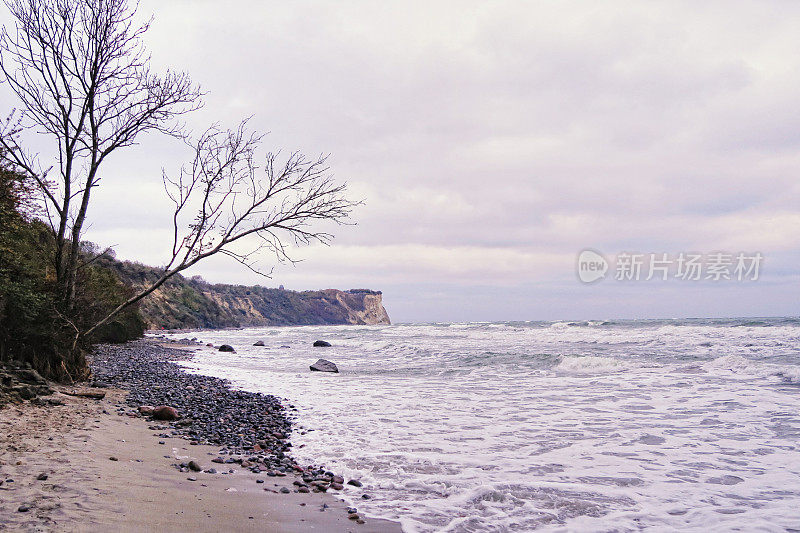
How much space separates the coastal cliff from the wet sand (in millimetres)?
45320

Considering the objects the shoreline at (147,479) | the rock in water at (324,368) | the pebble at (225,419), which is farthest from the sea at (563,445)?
the rock in water at (324,368)

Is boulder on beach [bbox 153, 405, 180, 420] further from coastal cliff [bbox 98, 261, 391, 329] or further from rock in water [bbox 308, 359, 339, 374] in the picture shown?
coastal cliff [bbox 98, 261, 391, 329]

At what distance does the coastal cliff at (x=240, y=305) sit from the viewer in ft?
194

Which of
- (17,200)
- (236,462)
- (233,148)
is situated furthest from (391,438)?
(17,200)

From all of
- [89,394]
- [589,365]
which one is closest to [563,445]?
[89,394]

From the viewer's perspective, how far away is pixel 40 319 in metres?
8.89

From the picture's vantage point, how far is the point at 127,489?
4172 mm

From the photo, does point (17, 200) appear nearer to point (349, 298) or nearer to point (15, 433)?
point (15, 433)

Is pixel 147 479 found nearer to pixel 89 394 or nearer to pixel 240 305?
pixel 89 394

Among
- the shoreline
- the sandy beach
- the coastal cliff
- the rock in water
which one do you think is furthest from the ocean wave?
the coastal cliff

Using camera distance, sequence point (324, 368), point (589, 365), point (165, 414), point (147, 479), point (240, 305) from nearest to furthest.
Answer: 1. point (147, 479)
2. point (165, 414)
3. point (589, 365)
4. point (324, 368)
5. point (240, 305)

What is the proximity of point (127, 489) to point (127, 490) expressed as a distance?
0.11 feet

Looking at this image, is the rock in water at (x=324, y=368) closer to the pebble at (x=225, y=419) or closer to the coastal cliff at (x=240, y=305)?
the pebble at (x=225, y=419)

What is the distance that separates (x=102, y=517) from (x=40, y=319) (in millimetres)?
7289
